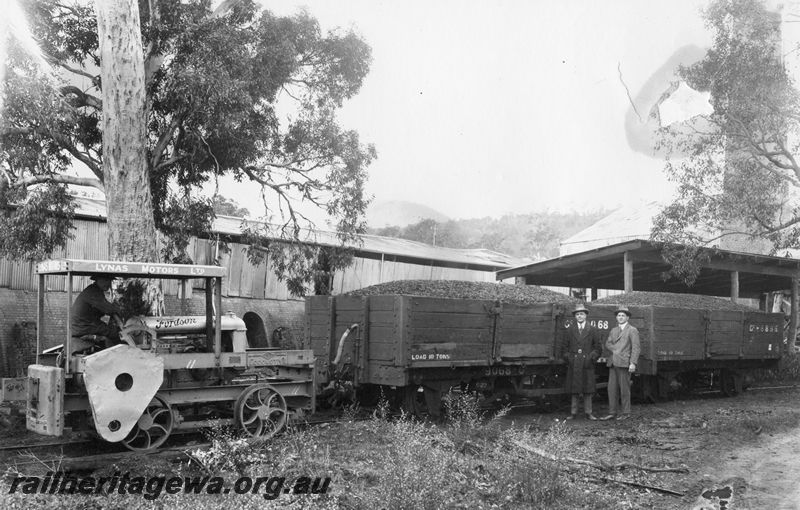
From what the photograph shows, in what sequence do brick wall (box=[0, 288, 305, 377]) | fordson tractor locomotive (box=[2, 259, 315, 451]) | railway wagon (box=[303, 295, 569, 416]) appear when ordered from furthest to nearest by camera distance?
brick wall (box=[0, 288, 305, 377])
railway wagon (box=[303, 295, 569, 416])
fordson tractor locomotive (box=[2, 259, 315, 451])

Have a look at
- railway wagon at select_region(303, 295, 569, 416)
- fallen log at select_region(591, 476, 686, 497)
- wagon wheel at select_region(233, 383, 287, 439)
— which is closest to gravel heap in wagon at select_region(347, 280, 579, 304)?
railway wagon at select_region(303, 295, 569, 416)

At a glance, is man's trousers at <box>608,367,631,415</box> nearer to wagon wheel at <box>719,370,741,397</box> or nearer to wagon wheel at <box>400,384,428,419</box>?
wagon wheel at <box>400,384,428,419</box>

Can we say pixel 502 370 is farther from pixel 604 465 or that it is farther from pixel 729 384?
pixel 729 384

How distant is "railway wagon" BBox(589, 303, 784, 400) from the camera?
12.5 meters

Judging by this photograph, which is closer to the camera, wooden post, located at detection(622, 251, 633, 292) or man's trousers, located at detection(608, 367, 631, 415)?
man's trousers, located at detection(608, 367, 631, 415)

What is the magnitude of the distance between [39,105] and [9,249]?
8.88 feet

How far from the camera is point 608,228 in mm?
37688

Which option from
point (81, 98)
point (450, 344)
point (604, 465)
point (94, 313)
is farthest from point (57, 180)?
point (604, 465)

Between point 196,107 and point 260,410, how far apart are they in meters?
6.77

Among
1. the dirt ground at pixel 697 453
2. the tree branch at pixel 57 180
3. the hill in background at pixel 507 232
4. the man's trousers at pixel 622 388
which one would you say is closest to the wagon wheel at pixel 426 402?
the dirt ground at pixel 697 453

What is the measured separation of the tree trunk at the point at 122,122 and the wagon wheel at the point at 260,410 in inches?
202

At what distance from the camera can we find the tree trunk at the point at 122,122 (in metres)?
12.5

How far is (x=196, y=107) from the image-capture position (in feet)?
42.2

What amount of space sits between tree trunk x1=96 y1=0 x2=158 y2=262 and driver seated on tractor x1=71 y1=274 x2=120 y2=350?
5.09 meters
